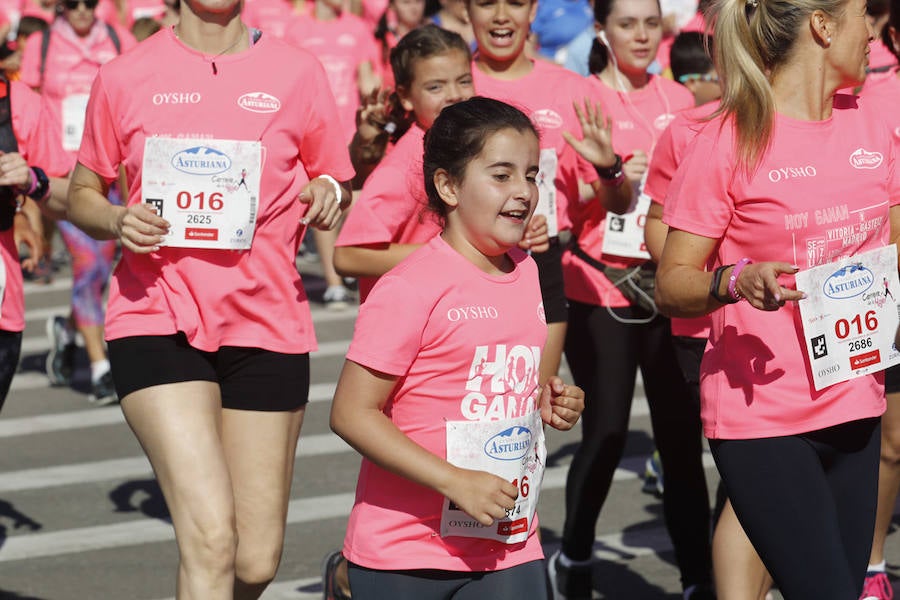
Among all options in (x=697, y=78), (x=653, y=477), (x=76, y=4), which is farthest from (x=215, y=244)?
(x=76, y=4)

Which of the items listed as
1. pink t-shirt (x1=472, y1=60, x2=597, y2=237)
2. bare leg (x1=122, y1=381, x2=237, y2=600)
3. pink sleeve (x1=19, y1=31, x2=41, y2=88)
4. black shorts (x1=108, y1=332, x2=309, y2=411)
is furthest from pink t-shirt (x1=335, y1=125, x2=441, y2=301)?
pink sleeve (x1=19, y1=31, x2=41, y2=88)

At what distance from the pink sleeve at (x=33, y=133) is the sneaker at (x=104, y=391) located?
166 inches

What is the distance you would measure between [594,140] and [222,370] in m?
1.79

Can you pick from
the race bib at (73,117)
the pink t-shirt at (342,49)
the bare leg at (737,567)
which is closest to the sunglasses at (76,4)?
the race bib at (73,117)

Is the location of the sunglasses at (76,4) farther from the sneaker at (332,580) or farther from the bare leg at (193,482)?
the bare leg at (193,482)

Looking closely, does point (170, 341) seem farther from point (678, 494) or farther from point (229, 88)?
point (678, 494)

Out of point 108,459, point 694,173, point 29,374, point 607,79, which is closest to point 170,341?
point 694,173

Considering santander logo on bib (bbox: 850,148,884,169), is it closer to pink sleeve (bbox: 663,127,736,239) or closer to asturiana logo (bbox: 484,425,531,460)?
pink sleeve (bbox: 663,127,736,239)

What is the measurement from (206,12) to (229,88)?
0.81 feet

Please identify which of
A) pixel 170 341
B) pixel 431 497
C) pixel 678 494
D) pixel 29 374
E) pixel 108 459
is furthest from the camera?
pixel 29 374

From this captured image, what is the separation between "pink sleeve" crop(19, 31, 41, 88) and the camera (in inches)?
446

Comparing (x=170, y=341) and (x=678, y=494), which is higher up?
(x=170, y=341)

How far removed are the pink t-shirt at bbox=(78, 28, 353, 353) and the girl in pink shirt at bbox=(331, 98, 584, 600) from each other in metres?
1.08

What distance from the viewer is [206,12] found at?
5.04m
